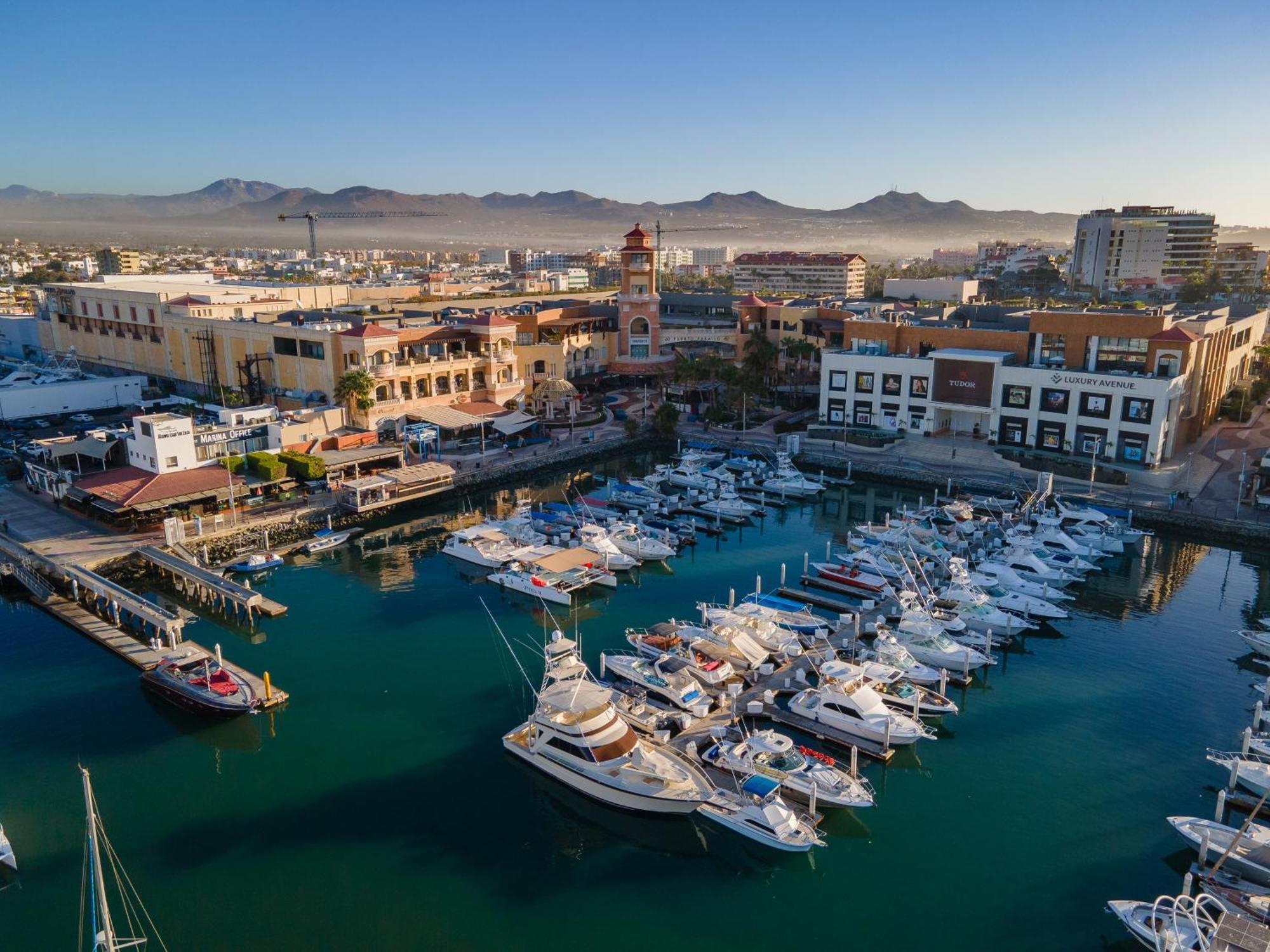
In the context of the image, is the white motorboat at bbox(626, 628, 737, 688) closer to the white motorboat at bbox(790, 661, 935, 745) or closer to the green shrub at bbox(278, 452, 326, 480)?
the white motorboat at bbox(790, 661, 935, 745)

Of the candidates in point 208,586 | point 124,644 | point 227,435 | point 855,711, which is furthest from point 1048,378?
point 124,644

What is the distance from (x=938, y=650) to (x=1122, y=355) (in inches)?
1538

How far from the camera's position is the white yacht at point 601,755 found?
26.4m

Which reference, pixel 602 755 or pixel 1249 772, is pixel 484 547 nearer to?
pixel 602 755

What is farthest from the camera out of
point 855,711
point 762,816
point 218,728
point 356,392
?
point 356,392

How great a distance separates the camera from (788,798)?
27.3 metres

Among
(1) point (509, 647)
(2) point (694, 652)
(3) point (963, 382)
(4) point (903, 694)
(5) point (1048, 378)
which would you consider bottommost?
(1) point (509, 647)

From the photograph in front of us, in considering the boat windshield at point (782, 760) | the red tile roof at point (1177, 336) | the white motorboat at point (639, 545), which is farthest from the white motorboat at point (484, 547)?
the red tile roof at point (1177, 336)

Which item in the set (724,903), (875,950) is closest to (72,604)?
(724,903)

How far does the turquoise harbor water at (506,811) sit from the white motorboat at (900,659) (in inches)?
68.7

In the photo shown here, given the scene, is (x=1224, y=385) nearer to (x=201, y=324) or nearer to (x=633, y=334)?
(x=633, y=334)

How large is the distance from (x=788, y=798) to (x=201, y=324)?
71.5 meters

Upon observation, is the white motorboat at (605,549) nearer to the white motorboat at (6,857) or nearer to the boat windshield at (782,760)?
the boat windshield at (782,760)

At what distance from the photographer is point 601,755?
27.4 meters
